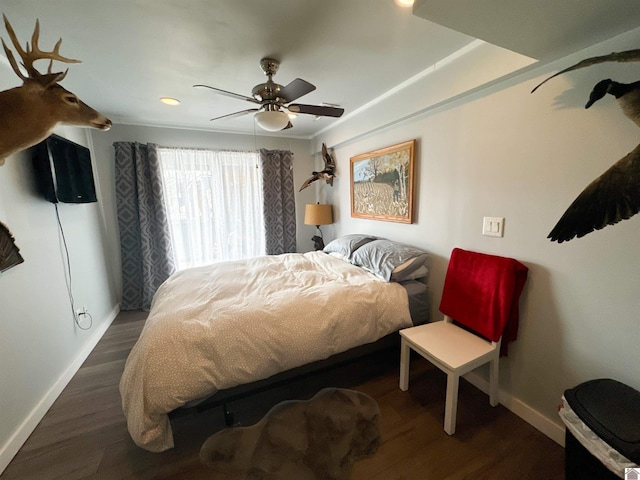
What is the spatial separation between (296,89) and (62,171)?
2.15 meters

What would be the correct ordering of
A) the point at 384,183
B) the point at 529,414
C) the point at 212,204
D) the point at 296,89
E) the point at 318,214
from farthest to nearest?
the point at 318,214 → the point at 212,204 → the point at 384,183 → the point at 296,89 → the point at 529,414

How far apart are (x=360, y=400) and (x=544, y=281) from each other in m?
1.45

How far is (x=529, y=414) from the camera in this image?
1599 mm

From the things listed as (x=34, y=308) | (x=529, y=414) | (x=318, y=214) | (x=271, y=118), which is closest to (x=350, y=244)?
(x=318, y=214)

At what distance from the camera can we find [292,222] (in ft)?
13.4

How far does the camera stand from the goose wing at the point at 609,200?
964 mm

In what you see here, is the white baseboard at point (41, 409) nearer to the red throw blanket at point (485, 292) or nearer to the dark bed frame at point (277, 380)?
the dark bed frame at point (277, 380)

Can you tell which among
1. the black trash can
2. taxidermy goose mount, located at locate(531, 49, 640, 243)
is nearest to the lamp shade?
taxidermy goose mount, located at locate(531, 49, 640, 243)

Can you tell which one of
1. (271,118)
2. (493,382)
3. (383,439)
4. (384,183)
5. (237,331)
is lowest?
(383,439)

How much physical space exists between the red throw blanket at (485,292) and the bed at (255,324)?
0.30m

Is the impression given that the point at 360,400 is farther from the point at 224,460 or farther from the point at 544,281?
the point at 544,281

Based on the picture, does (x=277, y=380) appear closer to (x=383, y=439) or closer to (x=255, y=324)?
(x=255, y=324)

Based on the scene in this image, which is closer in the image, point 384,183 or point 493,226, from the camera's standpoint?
point 493,226

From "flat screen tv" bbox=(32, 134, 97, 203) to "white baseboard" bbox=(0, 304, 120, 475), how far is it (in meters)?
1.41
